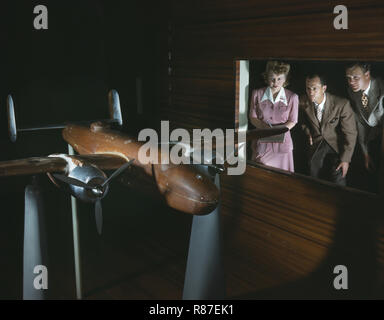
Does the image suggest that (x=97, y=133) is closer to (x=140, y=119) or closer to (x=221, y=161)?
(x=221, y=161)

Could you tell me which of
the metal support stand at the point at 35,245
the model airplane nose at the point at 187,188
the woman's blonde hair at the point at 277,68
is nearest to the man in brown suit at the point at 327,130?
the woman's blonde hair at the point at 277,68

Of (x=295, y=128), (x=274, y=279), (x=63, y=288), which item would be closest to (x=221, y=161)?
(x=295, y=128)

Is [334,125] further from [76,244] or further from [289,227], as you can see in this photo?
[76,244]

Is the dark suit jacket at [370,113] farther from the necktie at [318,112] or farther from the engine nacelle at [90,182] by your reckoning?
the engine nacelle at [90,182]

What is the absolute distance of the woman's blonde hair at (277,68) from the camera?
13.5 feet

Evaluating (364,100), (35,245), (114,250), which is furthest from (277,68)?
(114,250)

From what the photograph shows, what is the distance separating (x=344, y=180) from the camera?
3.79 metres

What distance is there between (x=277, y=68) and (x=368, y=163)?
1.35 metres

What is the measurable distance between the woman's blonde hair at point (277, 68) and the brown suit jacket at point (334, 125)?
1.08ft

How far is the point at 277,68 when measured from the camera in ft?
13.7

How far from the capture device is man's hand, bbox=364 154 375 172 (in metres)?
3.56

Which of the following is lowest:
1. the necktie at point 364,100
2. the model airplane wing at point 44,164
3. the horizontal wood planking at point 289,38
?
the model airplane wing at point 44,164

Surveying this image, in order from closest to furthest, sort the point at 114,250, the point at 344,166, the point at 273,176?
the point at 344,166 → the point at 273,176 → the point at 114,250

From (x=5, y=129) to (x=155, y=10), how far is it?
2577 mm
